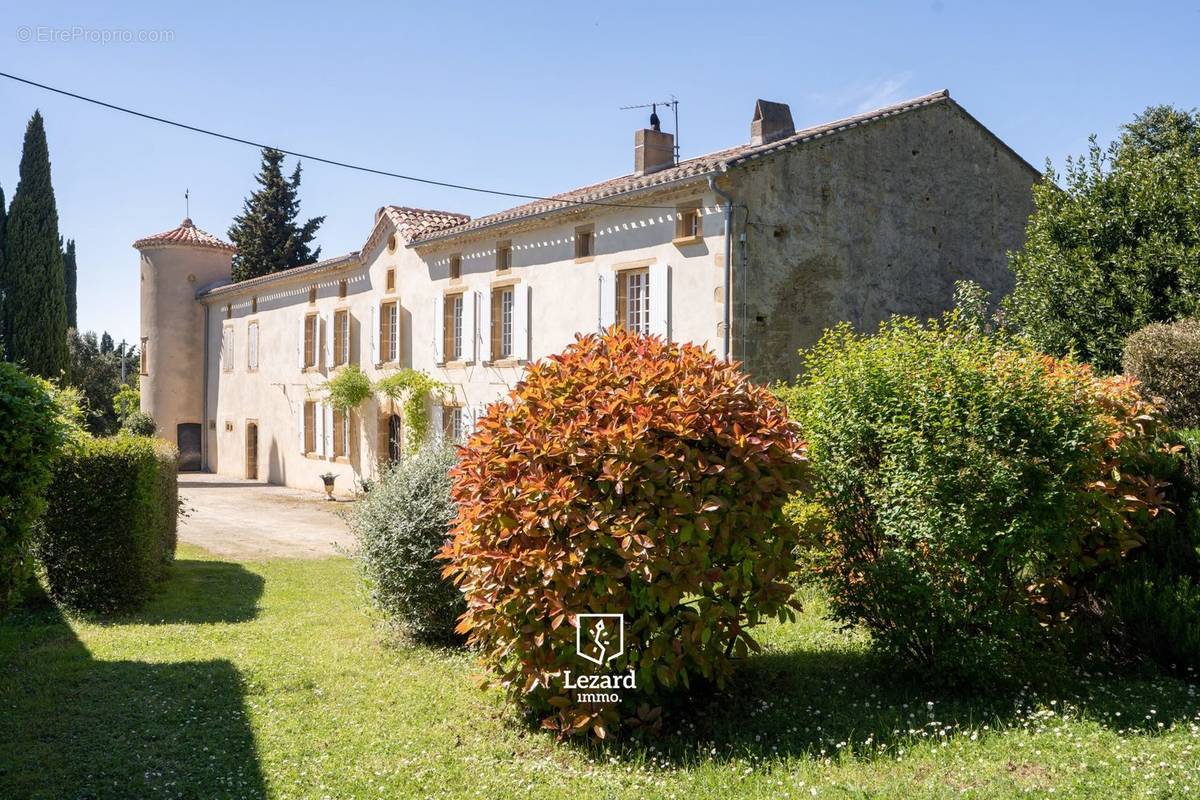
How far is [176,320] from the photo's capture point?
3291cm

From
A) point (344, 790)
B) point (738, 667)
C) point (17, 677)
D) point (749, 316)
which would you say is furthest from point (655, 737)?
point (749, 316)

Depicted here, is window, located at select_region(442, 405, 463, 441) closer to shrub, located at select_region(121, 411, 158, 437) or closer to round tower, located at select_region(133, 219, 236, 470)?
Result: shrub, located at select_region(121, 411, 158, 437)

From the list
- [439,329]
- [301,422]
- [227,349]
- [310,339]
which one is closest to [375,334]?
[439,329]

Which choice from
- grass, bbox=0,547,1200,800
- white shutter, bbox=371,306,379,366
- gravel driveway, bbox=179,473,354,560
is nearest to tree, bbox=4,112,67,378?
gravel driveway, bbox=179,473,354,560

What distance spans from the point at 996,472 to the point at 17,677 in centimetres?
716

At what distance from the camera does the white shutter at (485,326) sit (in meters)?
19.4

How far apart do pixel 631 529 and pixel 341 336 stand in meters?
21.8

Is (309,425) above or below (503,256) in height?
below

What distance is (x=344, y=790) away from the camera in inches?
193

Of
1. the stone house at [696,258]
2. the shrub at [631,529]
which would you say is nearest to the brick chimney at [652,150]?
the stone house at [696,258]

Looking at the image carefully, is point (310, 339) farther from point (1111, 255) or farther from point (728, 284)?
point (1111, 255)

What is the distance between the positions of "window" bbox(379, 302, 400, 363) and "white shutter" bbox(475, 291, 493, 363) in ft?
14.4

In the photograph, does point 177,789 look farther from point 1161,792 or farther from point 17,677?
point 1161,792

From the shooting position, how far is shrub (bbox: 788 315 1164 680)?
568 cm
